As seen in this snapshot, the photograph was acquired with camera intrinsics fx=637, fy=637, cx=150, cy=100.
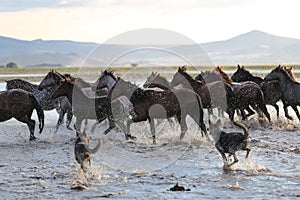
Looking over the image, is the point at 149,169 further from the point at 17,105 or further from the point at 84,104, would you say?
the point at 17,105

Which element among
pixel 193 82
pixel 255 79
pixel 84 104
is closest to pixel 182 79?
pixel 193 82

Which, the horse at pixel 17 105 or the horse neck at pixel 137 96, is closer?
the horse neck at pixel 137 96

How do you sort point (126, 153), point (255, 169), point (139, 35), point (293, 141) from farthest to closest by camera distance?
point (293, 141)
point (126, 153)
point (139, 35)
point (255, 169)

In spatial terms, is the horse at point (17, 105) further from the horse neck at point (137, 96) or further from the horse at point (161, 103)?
the horse neck at point (137, 96)

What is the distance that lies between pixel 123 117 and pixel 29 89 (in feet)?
10.2

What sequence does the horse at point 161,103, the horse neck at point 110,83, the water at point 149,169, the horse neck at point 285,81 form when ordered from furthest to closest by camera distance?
the horse neck at point 285,81 → the horse neck at point 110,83 → the horse at point 161,103 → the water at point 149,169

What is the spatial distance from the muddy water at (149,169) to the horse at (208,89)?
94 cm

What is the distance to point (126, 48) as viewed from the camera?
39.1 feet

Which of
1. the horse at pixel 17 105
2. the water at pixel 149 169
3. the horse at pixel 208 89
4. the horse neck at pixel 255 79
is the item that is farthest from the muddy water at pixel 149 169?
the horse neck at pixel 255 79

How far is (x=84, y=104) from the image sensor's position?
12.9m

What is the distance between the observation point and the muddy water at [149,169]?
8125 mm

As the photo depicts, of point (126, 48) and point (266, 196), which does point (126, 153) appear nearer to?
point (126, 48)

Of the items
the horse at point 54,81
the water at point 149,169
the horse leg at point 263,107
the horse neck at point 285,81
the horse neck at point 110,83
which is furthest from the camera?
the horse neck at point 285,81

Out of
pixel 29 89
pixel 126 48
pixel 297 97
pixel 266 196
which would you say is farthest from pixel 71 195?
pixel 297 97
